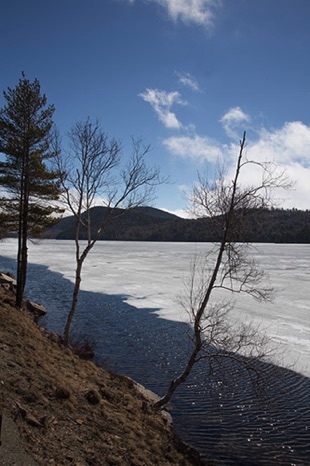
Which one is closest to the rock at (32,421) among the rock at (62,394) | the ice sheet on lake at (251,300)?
the rock at (62,394)

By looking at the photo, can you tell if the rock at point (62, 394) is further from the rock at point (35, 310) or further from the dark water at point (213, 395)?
the rock at point (35, 310)

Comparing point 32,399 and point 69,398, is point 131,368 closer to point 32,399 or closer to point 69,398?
point 69,398

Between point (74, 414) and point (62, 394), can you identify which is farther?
point (62, 394)

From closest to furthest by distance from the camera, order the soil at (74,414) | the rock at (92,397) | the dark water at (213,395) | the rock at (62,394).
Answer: the soil at (74,414) → the rock at (62,394) → the rock at (92,397) → the dark water at (213,395)

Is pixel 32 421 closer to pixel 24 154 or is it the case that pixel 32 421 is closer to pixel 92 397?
pixel 92 397

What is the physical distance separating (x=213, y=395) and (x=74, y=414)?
6.18 m

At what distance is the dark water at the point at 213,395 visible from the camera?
9.84 metres

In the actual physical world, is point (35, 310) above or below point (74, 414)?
below

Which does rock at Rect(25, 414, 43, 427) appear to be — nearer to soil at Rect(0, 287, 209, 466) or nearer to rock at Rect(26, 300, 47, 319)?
soil at Rect(0, 287, 209, 466)

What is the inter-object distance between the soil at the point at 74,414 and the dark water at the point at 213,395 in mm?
1208

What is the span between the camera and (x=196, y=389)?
13.4 m

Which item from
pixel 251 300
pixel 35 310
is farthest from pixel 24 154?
pixel 251 300

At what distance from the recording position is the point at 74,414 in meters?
8.50

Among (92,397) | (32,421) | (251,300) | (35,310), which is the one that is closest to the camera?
(32,421)
